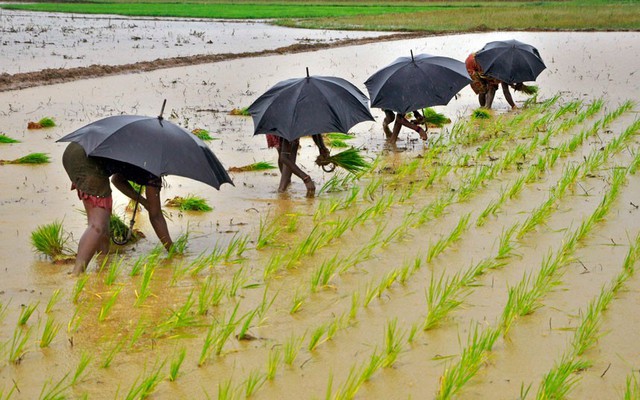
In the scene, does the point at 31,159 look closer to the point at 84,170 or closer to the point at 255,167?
the point at 255,167

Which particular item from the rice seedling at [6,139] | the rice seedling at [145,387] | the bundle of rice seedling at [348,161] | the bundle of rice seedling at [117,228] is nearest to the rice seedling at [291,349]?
the rice seedling at [145,387]

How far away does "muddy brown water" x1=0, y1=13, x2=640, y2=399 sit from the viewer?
141 inches

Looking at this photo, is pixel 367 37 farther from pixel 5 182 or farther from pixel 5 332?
pixel 5 332

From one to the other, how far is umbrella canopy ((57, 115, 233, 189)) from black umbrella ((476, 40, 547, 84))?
667 cm

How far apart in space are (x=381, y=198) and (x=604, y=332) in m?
2.75

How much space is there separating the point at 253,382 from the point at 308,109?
3355mm

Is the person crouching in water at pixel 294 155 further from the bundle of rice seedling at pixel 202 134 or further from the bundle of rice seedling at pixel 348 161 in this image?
the bundle of rice seedling at pixel 202 134

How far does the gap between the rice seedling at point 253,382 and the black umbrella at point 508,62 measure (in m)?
8.02

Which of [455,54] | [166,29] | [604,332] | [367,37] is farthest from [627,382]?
[166,29]

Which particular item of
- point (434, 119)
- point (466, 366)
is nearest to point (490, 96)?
point (434, 119)

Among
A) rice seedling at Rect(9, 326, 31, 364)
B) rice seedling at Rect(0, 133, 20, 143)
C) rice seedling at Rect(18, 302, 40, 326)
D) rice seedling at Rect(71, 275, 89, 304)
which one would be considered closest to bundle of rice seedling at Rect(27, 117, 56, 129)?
rice seedling at Rect(0, 133, 20, 143)

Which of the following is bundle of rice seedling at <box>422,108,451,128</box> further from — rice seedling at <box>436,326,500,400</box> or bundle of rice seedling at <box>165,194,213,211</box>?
rice seedling at <box>436,326,500,400</box>

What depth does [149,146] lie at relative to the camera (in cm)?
475

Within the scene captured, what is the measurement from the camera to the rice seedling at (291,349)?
3.68 m
